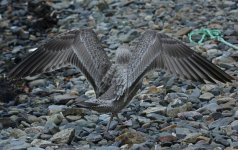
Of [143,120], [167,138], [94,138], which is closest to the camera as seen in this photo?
[167,138]

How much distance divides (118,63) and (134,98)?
117cm

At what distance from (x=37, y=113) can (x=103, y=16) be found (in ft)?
16.8

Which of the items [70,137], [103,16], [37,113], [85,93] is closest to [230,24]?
[103,16]

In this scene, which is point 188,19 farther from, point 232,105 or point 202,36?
point 232,105

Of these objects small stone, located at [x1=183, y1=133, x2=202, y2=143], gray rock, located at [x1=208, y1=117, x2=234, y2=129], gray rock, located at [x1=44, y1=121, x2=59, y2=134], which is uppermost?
gray rock, located at [x1=44, y1=121, x2=59, y2=134]

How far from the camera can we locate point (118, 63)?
7070 millimetres

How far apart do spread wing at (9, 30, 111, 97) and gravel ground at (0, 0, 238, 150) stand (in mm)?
597

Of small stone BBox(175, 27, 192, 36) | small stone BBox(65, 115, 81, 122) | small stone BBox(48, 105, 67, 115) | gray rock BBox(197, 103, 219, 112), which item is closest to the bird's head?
small stone BBox(65, 115, 81, 122)

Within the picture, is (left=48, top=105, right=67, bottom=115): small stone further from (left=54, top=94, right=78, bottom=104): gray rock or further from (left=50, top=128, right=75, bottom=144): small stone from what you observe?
(left=50, top=128, right=75, bottom=144): small stone

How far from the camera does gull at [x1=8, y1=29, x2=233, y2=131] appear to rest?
6.73m

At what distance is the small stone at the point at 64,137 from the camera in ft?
21.9

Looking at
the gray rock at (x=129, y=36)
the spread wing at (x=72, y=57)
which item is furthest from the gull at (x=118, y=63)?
the gray rock at (x=129, y=36)

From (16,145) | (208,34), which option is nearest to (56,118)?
(16,145)

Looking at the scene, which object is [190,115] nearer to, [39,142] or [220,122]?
[220,122]
